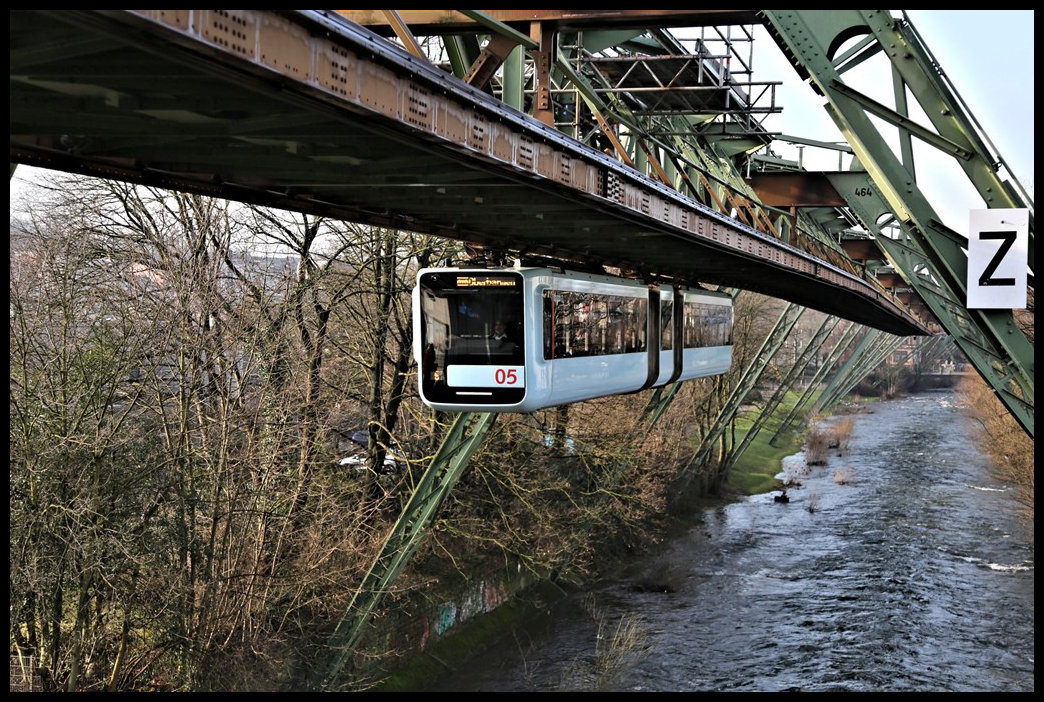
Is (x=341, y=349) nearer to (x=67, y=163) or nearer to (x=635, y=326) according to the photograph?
(x=635, y=326)

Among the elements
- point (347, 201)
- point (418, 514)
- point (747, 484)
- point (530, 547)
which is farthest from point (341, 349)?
point (747, 484)

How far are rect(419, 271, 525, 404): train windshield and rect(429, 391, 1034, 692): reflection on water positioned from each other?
24.0 feet

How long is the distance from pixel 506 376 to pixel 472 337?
2.13 feet

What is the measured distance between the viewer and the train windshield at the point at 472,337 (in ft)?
43.1

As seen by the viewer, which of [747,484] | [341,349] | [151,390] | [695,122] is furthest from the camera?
[747,484]

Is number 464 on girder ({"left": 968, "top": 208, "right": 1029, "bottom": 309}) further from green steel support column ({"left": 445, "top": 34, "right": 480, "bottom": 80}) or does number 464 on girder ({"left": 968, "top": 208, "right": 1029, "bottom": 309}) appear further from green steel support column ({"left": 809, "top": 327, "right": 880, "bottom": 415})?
green steel support column ({"left": 809, "top": 327, "right": 880, "bottom": 415})

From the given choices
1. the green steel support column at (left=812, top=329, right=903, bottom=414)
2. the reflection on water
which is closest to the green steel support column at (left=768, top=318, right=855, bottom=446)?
the green steel support column at (left=812, top=329, right=903, bottom=414)

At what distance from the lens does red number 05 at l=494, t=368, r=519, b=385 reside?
1315 cm

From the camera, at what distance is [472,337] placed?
1333 cm

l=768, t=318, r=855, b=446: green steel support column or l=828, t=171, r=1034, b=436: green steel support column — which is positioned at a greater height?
l=828, t=171, r=1034, b=436: green steel support column

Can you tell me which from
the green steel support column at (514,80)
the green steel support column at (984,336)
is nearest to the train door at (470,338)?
the green steel support column at (514,80)

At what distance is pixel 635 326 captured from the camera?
17.0m

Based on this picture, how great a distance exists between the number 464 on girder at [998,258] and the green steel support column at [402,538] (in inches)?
351

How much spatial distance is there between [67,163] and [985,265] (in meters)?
6.98
